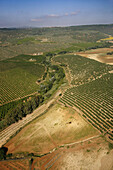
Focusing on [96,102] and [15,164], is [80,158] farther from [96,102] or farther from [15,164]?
[96,102]

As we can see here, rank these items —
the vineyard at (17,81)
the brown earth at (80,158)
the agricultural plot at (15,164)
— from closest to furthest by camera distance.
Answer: the brown earth at (80,158), the agricultural plot at (15,164), the vineyard at (17,81)

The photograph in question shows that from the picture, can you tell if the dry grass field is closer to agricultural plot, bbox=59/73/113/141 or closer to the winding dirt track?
the winding dirt track

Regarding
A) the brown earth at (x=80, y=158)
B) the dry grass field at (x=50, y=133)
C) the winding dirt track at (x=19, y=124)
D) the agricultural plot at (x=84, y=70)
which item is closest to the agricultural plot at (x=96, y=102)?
the dry grass field at (x=50, y=133)

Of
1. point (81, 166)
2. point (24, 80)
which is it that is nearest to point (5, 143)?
point (81, 166)

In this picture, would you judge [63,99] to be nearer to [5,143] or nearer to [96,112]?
[96,112]

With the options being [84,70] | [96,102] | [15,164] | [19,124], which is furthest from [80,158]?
[84,70]

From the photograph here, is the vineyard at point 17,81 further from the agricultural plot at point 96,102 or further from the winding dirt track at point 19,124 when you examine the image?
the agricultural plot at point 96,102
